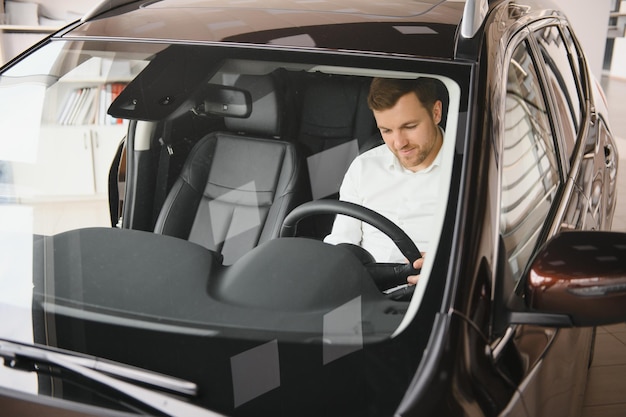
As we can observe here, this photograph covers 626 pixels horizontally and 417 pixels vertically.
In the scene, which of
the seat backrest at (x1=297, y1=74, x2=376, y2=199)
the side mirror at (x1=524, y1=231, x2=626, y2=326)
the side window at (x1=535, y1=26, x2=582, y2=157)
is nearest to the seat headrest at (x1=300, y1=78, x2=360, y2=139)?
the seat backrest at (x1=297, y1=74, x2=376, y2=199)

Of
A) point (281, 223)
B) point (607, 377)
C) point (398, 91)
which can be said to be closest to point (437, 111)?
point (398, 91)

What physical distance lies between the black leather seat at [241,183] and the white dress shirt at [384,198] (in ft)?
0.40

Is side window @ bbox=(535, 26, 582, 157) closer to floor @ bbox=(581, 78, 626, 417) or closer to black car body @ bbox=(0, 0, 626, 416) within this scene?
black car body @ bbox=(0, 0, 626, 416)

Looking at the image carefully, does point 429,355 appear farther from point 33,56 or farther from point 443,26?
point 33,56

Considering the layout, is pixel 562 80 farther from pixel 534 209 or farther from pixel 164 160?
pixel 164 160

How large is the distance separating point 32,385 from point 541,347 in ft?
2.31

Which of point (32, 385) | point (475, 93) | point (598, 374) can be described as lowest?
point (598, 374)

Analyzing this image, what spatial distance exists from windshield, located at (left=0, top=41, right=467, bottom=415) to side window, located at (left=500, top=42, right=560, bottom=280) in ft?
0.39

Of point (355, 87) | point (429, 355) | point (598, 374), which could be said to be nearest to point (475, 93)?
point (429, 355)

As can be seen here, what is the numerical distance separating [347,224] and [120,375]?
26.0 inches

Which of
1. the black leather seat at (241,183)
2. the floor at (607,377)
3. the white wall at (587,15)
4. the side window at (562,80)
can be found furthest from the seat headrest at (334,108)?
the white wall at (587,15)

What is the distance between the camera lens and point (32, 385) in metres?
0.84

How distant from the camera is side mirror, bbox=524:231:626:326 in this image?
2.85 ft

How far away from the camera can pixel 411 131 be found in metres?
1.38
